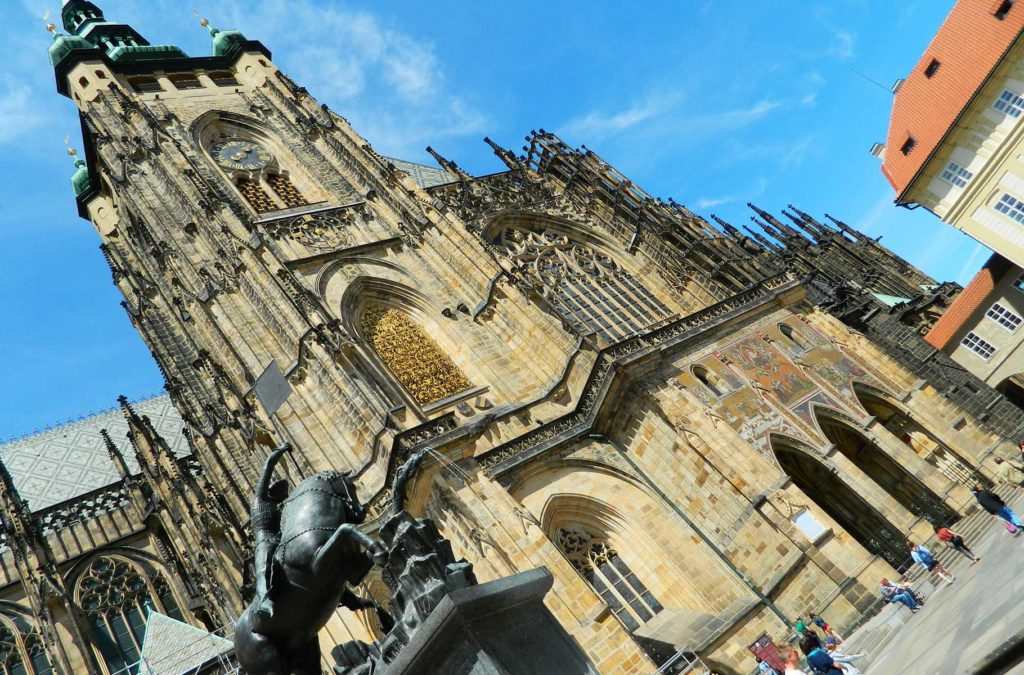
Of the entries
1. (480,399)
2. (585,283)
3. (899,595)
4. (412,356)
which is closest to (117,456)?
(412,356)

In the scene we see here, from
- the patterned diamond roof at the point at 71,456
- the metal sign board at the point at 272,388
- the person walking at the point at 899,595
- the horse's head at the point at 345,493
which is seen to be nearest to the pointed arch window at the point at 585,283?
the metal sign board at the point at 272,388

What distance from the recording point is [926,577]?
16.1 m

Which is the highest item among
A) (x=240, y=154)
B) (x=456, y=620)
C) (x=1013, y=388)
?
(x=240, y=154)

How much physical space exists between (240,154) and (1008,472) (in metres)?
27.6

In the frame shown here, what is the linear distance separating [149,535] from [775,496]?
19.4 metres

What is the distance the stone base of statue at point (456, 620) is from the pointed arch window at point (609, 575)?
11.1 meters

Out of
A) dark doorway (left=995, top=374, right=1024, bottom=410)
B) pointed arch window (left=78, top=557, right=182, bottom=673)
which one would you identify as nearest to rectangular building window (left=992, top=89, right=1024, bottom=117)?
dark doorway (left=995, top=374, right=1024, bottom=410)

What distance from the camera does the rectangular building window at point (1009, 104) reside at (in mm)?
25453

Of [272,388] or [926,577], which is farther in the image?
[272,388]

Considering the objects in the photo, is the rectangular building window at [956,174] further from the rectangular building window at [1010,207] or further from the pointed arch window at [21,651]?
the pointed arch window at [21,651]

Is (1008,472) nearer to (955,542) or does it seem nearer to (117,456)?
(955,542)

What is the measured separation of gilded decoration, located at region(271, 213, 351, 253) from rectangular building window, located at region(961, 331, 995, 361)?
24.6 meters

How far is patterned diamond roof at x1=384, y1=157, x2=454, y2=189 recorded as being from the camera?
112ft

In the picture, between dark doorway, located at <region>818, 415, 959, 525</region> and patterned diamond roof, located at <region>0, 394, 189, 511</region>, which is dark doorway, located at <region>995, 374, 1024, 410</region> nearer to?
dark doorway, located at <region>818, 415, 959, 525</region>
